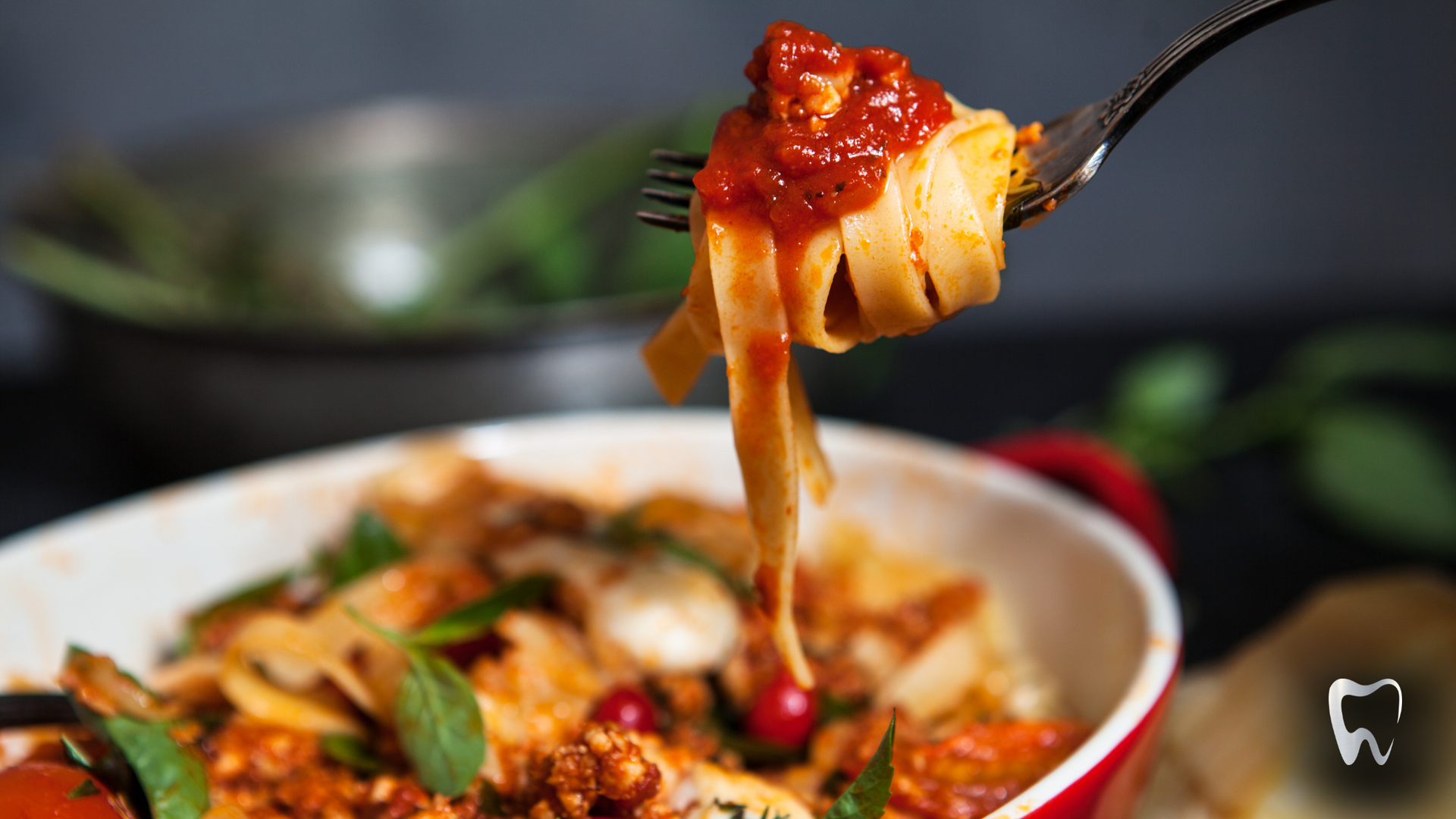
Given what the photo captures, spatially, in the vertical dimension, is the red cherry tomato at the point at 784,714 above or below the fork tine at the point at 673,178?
below

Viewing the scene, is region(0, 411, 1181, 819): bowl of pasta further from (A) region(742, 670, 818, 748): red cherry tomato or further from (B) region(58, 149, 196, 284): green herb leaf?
(B) region(58, 149, 196, 284): green herb leaf

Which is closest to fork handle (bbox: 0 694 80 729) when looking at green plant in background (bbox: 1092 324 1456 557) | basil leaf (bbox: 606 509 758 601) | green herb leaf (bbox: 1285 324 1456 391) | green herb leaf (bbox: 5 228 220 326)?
basil leaf (bbox: 606 509 758 601)

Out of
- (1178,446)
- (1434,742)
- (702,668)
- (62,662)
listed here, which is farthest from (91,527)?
(1178,446)

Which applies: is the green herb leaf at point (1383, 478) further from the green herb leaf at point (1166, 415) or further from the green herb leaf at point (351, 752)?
the green herb leaf at point (351, 752)

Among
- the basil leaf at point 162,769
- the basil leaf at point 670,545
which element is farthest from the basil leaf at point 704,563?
the basil leaf at point 162,769

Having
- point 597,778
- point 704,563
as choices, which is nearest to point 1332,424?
point 704,563

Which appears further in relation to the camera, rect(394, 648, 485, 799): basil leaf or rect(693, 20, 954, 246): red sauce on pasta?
rect(394, 648, 485, 799): basil leaf
